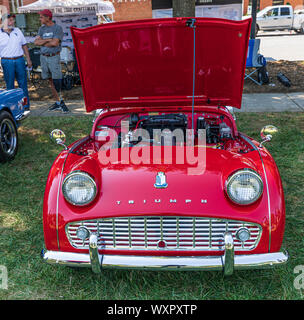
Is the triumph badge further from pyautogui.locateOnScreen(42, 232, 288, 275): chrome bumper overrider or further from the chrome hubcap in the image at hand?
the chrome hubcap

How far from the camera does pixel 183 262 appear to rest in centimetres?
230

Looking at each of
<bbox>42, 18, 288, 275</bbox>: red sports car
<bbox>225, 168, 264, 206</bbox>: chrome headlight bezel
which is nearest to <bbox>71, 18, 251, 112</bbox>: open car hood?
<bbox>42, 18, 288, 275</bbox>: red sports car

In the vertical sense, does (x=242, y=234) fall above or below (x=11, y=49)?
below

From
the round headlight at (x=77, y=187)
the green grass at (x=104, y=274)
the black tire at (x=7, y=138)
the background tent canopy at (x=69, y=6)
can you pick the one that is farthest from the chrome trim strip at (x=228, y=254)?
the background tent canopy at (x=69, y=6)

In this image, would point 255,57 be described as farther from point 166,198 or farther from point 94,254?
point 94,254

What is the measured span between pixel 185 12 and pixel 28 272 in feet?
18.8

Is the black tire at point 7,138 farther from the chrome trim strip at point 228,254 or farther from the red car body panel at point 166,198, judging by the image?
the chrome trim strip at point 228,254

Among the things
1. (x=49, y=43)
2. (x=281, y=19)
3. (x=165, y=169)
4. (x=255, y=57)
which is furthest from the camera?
Answer: (x=281, y=19)

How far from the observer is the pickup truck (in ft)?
70.1

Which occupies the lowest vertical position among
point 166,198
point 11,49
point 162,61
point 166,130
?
point 166,198

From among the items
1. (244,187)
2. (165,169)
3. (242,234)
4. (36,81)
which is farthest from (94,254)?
(36,81)

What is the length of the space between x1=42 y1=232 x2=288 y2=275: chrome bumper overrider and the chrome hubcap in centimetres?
323

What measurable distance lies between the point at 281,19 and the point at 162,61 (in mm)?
21275
